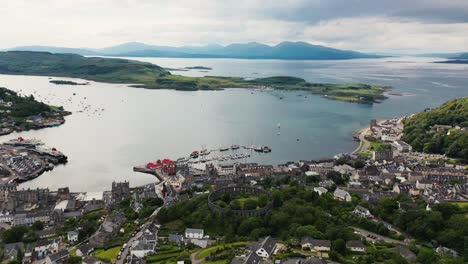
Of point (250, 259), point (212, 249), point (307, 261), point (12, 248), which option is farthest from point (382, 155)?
point (12, 248)

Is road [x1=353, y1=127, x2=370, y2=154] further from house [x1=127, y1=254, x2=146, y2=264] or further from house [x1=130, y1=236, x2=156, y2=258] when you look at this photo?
house [x1=127, y1=254, x2=146, y2=264]

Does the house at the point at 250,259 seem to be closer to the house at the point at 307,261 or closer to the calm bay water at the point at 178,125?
the house at the point at 307,261

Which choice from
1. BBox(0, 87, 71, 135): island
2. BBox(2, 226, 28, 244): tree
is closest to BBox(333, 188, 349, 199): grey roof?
BBox(2, 226, 28, 244): tree

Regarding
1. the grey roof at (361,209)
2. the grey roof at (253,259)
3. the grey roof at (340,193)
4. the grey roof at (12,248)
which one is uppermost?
the grey roof at (253,259)

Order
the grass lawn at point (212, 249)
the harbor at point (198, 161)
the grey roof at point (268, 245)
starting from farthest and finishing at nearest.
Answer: the harbor at point (198, 161) → the grass lawn at point (212, 249) → the grey roof at point (268, 245)

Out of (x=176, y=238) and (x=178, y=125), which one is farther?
(x=178, y=125)

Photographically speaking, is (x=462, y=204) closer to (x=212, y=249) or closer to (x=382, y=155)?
(x=382, y=155)

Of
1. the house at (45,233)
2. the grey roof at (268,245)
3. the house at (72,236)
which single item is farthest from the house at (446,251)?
the house at (45,233)
